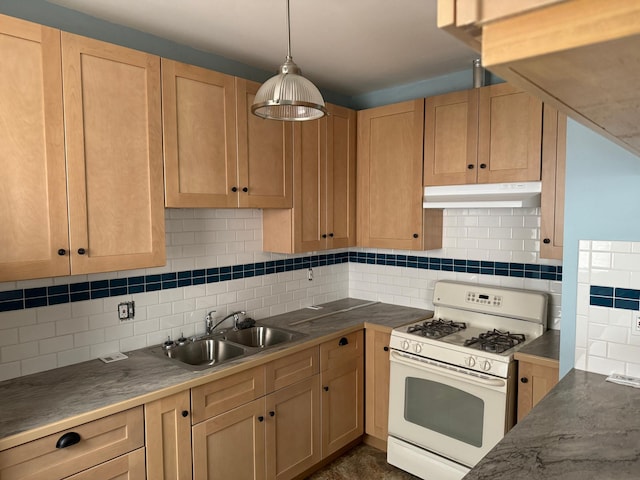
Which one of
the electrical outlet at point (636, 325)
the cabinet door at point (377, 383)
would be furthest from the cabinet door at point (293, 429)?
the electrical outlet at point (636, 325)

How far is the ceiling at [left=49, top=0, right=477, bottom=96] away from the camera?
210 centimetres

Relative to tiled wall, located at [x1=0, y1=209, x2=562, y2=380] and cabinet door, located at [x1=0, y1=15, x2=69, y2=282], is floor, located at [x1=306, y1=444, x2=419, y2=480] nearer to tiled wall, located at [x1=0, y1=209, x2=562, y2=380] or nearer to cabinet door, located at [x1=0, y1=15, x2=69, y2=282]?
tiled wall, located at [x1=0, y1=209, x2=562, y2=380]

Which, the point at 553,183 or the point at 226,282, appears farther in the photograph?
the point at 226,282

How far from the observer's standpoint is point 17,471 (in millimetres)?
1579

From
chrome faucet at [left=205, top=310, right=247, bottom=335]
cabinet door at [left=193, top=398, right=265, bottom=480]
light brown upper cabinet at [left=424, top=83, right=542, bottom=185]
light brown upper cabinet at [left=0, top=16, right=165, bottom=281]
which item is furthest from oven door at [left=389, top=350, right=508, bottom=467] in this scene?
light brown upper cabinet at [left=0, top=16, right=165, bottom=281]

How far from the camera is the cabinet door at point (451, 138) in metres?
2.79

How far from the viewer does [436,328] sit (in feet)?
9.51

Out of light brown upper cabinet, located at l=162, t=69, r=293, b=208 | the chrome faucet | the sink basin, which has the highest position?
light brown upper cabinet, located at l=162, t=69, r=293, b=208

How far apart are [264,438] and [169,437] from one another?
1.99 feet

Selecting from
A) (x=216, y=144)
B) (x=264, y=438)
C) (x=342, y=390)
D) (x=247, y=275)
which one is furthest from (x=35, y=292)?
(x=342, y=390)

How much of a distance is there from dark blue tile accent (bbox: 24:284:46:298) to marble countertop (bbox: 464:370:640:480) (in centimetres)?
201

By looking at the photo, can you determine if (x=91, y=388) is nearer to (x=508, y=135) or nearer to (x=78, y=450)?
(x=78, y=450)

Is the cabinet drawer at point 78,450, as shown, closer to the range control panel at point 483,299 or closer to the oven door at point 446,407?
the oven door at point 446,407

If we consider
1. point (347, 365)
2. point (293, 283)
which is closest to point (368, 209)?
point (293, 283)
